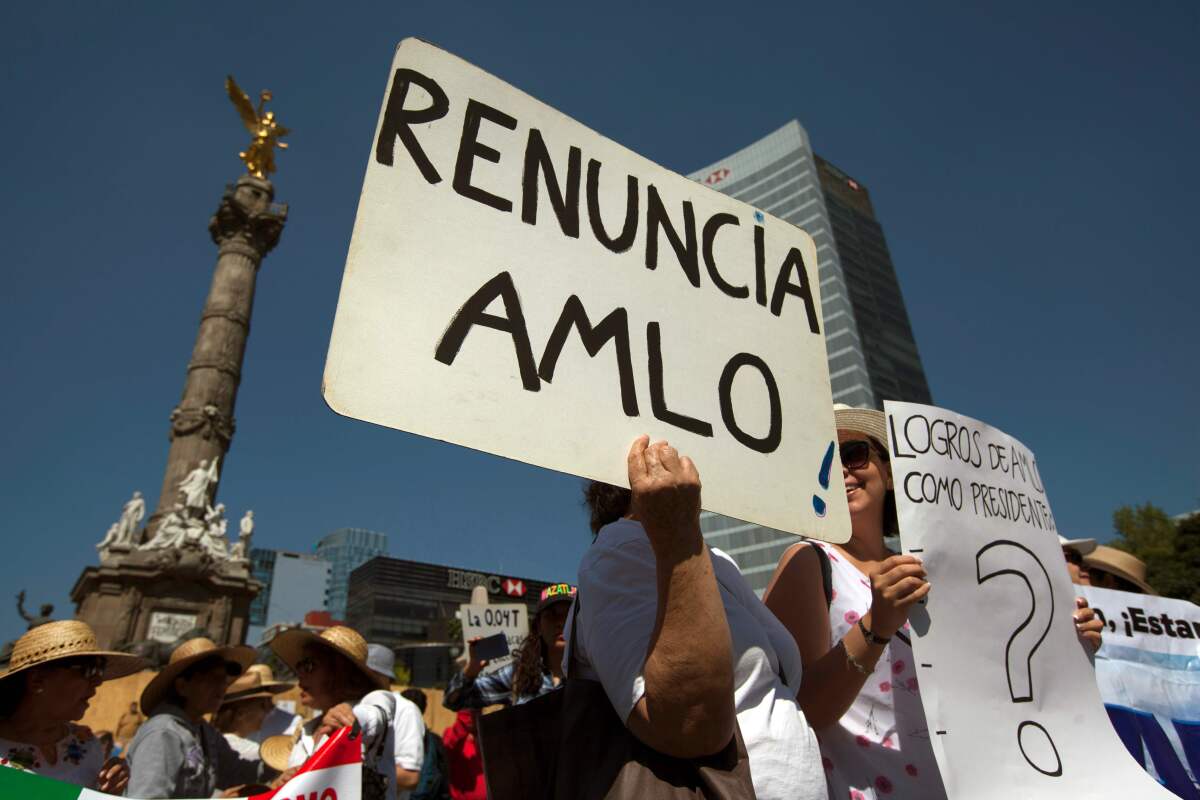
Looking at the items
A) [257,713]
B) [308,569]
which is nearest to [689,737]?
[257,713]

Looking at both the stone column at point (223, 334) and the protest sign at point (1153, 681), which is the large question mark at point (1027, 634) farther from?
the stone column at point (223, 334)

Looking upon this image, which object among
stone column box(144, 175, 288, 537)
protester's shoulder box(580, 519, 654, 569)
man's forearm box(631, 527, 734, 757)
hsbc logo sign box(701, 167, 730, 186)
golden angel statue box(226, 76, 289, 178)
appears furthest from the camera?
hsbc logo sign box(701, 167, 730, 186)

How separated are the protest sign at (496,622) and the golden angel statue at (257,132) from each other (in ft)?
102

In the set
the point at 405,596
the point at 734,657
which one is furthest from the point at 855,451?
the point at 405,596

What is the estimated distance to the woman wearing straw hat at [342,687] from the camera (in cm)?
291

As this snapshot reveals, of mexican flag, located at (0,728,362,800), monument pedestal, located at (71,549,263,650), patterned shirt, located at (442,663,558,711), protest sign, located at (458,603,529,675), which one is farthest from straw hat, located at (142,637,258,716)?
monument pedestal, located at (71,549,263,650)

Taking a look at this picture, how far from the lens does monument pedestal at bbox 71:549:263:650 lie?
63.4 ft

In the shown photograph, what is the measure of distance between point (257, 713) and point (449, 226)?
249 inches

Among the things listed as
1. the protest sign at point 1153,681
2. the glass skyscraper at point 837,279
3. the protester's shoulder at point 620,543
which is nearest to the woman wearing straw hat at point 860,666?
the protester's shoulder at point 620,543

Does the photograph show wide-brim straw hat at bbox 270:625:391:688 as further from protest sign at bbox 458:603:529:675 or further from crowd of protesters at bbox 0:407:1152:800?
protest sign at bbox 458:603:529:675

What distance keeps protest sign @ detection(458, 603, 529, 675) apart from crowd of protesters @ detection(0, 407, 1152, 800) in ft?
8.68

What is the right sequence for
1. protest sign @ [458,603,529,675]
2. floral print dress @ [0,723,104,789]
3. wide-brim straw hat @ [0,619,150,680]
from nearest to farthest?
floral print dress @ [0,723,104,789] → wide-brim straw hat @ [0,619,150,680] → protest sign @ [458,603,529,675]

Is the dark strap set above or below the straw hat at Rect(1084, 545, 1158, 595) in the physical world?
below

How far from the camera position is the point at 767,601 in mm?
1862
